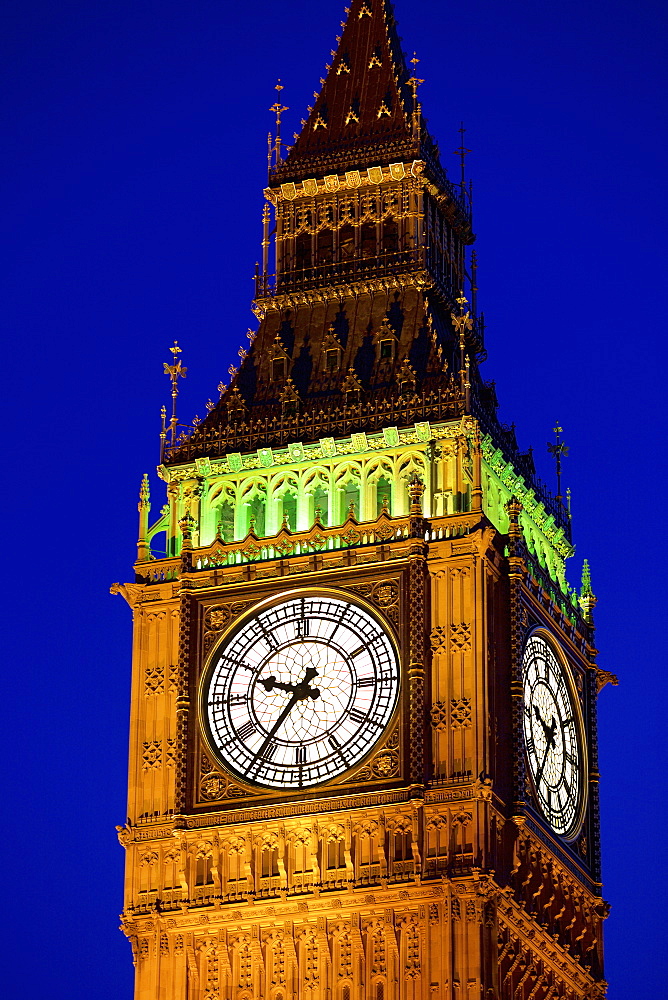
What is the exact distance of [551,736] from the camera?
5928 centimetres

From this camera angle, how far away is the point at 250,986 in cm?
5581

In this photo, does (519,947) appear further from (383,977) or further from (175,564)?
(175,564)

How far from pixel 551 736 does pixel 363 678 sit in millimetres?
4023

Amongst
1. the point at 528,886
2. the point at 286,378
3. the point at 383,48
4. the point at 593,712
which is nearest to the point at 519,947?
the point at 528,886

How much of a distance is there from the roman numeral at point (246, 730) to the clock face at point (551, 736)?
433cm

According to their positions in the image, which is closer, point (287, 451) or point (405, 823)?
point (405, 823)

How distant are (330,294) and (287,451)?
397 centimetres

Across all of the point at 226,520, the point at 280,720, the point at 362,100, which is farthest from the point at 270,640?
the point at 362,100

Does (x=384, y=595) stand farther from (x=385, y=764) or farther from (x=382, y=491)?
(x=385, y=764)

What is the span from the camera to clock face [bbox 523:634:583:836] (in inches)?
2296

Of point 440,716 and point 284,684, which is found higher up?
point 284,684

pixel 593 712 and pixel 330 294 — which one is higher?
pixel 330 294

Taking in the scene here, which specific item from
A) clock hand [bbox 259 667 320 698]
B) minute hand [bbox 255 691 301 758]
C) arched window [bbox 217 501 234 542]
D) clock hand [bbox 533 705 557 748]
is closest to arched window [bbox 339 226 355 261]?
arched window [bbox 217 501 234 542]

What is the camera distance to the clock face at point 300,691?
56.6m
